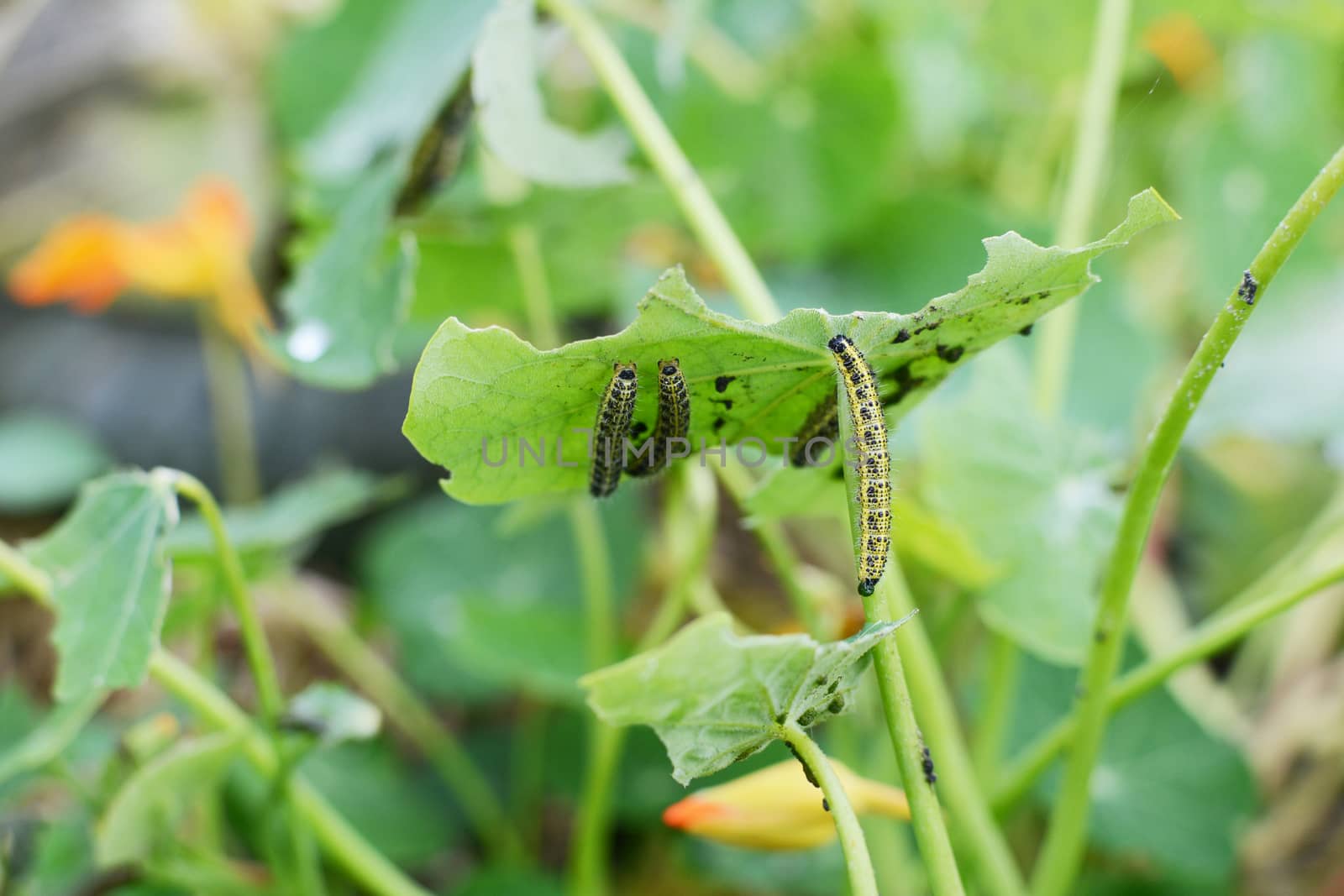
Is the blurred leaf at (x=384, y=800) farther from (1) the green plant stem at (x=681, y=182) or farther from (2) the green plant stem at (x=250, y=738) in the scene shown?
(1) the green plant stem at (x=681, y=182)

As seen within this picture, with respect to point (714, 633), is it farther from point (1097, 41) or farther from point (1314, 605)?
point (1314, 605)

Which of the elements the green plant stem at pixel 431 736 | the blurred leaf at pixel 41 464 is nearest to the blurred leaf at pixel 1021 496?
the green plant stem at pixel 431 736

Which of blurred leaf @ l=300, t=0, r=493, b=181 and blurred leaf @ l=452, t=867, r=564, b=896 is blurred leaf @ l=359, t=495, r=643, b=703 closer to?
blurred leaf @ l=452, t=867, r=564, b=896

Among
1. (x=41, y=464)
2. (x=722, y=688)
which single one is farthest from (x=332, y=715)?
(x=41, y=464)

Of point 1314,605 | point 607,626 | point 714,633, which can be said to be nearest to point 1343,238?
point 1314,605

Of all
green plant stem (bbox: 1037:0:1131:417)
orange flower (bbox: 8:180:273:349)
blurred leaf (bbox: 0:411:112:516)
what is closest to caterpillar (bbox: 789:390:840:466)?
green plant stem (bbox: 1037:0:1131:417)

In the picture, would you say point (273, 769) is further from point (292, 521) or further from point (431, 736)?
point (431, 736)
